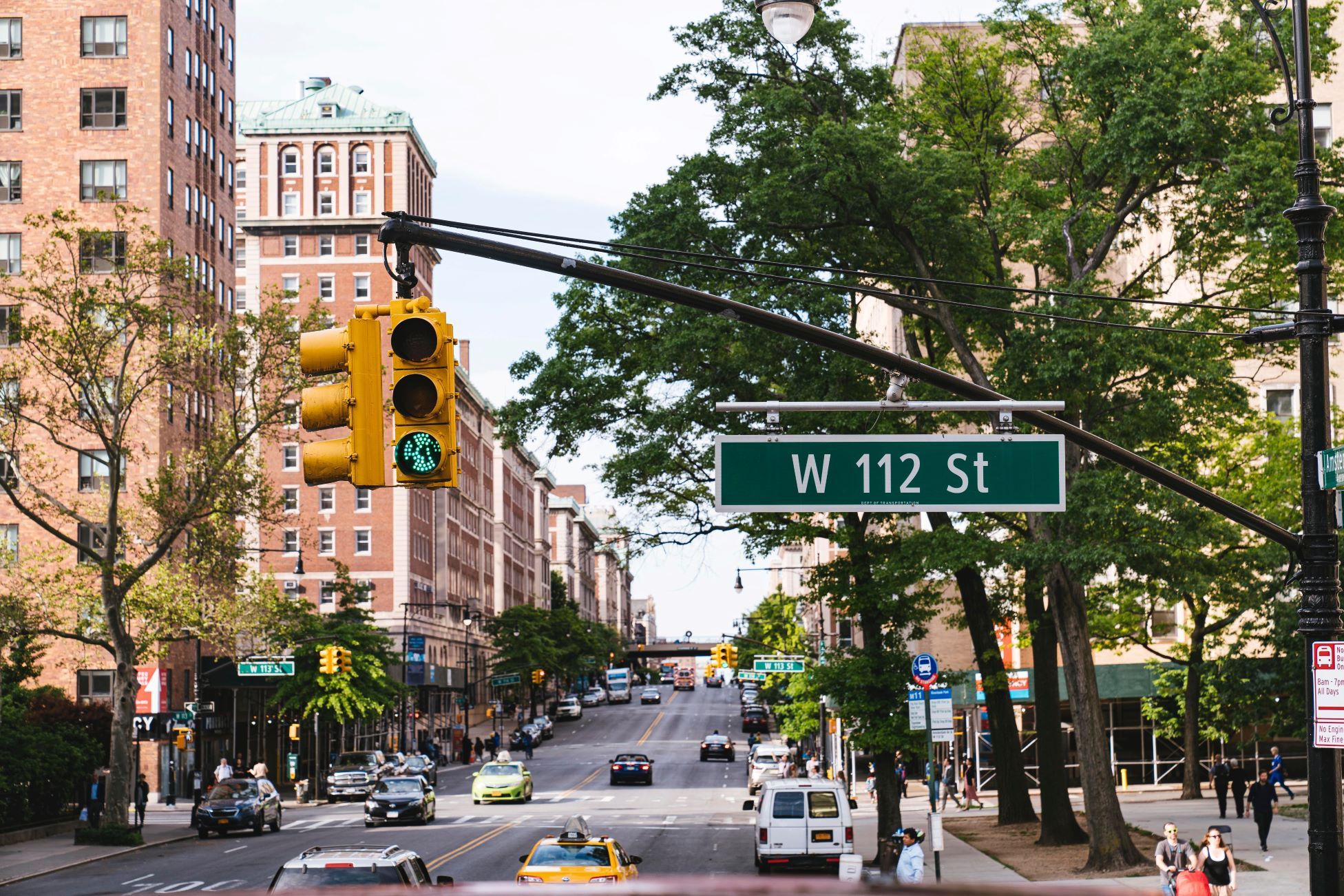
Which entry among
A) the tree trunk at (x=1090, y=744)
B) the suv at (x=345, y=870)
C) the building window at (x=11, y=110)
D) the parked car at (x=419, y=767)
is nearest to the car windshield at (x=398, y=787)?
the parked car at (x=419, y=767)

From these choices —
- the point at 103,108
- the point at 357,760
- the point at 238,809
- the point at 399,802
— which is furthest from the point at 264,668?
the point at 103,108

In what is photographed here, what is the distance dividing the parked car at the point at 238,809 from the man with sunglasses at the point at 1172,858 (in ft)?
98.7

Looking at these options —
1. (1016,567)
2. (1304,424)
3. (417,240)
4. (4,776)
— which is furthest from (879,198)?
(4,776)

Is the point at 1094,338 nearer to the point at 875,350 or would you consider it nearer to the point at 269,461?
the point at 875,350

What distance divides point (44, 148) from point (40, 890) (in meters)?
44.6

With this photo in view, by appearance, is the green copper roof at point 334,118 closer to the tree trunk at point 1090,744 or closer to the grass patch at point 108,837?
the grass patch at point 108,837

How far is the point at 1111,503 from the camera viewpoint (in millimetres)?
26516

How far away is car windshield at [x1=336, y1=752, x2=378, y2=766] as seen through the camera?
65.1 metres

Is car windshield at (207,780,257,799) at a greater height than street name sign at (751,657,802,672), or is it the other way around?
street name sign at (751,657,802,672)

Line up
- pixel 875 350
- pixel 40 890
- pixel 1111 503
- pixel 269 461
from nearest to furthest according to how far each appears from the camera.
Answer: pixel 875 350
pixel 1111 503
pixel 40 890
pixel 269 461

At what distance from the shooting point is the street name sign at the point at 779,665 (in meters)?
53.0

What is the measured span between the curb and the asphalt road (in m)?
0.26

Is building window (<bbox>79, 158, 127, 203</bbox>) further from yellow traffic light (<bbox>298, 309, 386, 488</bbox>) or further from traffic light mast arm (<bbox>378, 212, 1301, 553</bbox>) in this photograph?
yellow traffic light (<bbox>298, 309, 386, 488</bbox>)

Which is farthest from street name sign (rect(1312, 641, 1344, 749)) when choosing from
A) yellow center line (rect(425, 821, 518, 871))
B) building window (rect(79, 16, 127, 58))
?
building window (rect(79, 16, 127, 58))
